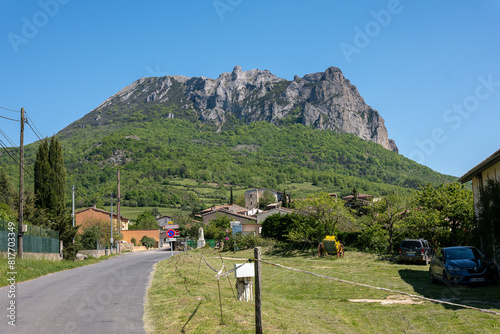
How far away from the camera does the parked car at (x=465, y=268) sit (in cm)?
1505

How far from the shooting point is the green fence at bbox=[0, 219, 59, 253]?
2267 cm

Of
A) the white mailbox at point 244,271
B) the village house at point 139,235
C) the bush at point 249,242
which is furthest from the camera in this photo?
the village house at point 139,235

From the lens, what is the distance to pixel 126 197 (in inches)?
5330

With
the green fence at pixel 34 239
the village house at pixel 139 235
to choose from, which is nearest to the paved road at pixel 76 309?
the green fence at pixel 34 239

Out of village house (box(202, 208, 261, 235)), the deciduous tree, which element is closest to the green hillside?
village house (box(202, 208, 261, 235))

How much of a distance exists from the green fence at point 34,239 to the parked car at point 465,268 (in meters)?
20.7

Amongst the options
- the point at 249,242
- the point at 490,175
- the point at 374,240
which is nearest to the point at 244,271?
the point at 490,175

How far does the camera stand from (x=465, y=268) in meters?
15.2

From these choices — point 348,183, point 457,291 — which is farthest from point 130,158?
point 457,291

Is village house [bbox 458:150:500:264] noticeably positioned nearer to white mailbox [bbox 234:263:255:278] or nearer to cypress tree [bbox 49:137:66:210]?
white mailbox [bbox 234:263:255:278]

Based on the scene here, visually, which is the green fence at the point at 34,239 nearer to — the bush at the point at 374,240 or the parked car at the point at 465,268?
the parked car at the point at 465,268

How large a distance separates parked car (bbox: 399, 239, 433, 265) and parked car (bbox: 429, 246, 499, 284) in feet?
30.5

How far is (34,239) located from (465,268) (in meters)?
24.0

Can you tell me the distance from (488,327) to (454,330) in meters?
0.73
